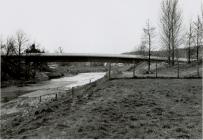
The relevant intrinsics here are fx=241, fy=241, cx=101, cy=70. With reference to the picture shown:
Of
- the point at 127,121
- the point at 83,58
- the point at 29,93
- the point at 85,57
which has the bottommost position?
the point at 29,93

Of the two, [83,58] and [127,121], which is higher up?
[83,58]

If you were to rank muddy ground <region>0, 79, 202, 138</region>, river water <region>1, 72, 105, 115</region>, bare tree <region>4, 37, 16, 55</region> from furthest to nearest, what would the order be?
bare tree <region>4, 37, 16, 55</region>, river water <region>1, 72, 105, 115</region>, muddy ground <region>0, 79, 202, 138</region>

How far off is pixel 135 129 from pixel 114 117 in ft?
5.60

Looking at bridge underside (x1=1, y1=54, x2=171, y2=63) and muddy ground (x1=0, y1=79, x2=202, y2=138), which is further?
bridge underside (x1=1, y1=54, x2=171, y2=63)

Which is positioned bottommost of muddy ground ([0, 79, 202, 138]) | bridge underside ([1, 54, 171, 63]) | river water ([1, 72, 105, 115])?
river water ([1, 72, 105, 115])

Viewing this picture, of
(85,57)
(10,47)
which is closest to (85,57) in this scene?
(85,57)

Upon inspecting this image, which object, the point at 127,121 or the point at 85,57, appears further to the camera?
the point at 85,57

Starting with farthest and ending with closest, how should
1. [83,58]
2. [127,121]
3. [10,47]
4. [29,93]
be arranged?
[83,58] < [10,47] < [29,93] < [127,121]

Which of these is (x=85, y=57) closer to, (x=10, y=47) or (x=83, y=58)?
(x=83, y=58)

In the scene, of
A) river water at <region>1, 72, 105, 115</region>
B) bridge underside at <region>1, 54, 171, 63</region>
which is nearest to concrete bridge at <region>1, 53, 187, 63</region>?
bridge underside at <region>1, 54, 171, 63</region>

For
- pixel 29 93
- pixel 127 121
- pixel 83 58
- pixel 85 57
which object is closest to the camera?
pixel 127 121

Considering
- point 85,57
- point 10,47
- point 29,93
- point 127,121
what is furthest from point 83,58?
point 127,121

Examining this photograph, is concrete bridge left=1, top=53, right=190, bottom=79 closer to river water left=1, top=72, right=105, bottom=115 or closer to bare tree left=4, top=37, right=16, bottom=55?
bare tree left=4, top=37, right=16, bottom=55

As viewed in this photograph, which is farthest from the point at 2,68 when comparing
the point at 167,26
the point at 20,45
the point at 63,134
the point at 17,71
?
the point at 63,134
